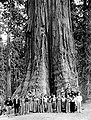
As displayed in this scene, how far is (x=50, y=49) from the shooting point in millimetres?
15500

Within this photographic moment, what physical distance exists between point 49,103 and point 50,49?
317 cm

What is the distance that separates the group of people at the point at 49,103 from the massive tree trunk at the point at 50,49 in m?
0.54

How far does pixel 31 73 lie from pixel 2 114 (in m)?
2.47

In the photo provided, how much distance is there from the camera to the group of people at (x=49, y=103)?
1339cm

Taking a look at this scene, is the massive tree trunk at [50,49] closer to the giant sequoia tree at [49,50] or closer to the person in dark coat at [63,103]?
the giant sequoia tree at [49,50]

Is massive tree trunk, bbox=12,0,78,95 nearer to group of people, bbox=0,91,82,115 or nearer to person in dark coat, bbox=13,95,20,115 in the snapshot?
group of people, bbox=0,91,82,115

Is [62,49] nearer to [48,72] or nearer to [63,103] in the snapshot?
[48,72]

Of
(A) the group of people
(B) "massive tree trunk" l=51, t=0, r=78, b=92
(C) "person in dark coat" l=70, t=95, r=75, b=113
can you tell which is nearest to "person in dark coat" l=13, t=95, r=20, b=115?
(A) the group of people

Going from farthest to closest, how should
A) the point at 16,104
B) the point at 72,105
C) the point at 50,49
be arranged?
the point at 50,49 → the point at 16,104 → the point at 72,105

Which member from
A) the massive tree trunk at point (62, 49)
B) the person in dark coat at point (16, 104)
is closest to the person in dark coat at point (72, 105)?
the massive tree trunk at point (62, 49)

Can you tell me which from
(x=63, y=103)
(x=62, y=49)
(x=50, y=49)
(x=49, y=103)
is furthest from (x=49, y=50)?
(x=63, y=103)

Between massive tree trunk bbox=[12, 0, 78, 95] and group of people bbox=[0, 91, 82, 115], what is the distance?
1.76ft

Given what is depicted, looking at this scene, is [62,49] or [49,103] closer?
[49,103]

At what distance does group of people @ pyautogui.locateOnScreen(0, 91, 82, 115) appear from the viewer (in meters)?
13.4
